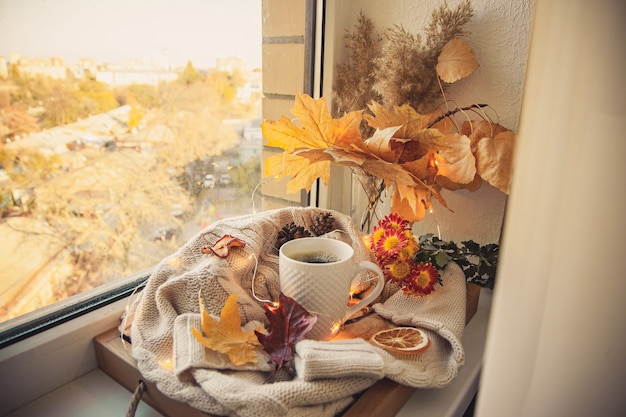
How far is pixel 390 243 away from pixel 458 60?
33 centimetres

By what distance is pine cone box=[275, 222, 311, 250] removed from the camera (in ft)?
2.20

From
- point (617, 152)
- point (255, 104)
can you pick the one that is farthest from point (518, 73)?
point (617, 152)

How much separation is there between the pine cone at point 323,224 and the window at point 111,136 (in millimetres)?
214

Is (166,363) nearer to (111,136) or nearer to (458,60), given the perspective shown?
(111,136)

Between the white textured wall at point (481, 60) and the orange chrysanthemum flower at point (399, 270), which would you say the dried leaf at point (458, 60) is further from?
the orange chrysanthemum flower at point (399, 270)

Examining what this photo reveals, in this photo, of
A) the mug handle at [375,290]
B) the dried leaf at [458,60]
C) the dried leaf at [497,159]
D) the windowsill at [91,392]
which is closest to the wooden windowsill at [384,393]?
the windowsill at [91,392]

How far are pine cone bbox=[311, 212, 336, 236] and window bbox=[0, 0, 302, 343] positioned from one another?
0.21 meters

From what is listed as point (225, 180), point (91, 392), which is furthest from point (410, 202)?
point (91, 392)

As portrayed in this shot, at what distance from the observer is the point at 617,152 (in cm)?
15

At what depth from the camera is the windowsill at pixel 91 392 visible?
1.66ft

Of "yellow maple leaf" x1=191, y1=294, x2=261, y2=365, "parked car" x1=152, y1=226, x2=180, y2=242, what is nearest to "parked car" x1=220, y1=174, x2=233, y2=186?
"parked car" x1=152, y1=226, x2=180, y2=242

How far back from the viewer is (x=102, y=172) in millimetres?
632

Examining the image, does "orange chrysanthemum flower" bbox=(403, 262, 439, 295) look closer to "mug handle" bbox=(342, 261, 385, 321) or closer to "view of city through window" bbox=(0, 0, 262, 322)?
"mug handle" bbox=(342, 261, 385, 321)

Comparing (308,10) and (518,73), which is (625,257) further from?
(308,10)
